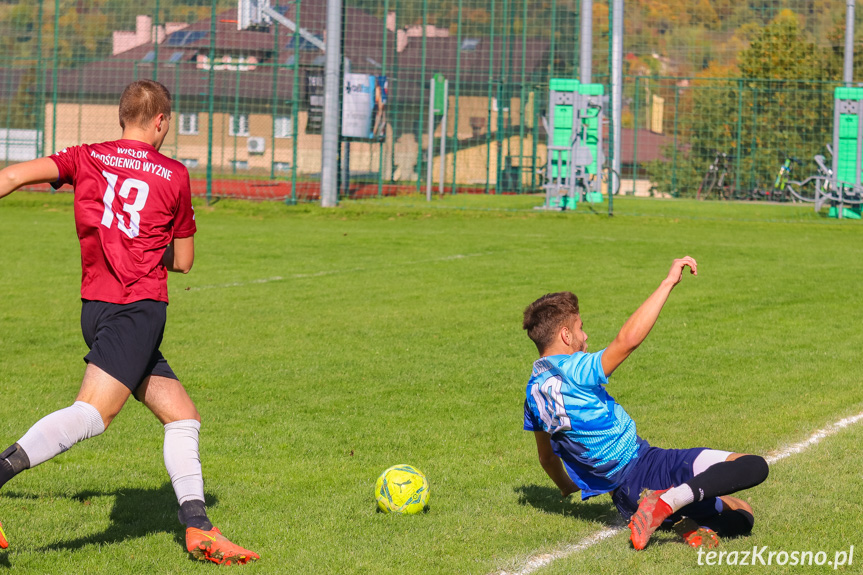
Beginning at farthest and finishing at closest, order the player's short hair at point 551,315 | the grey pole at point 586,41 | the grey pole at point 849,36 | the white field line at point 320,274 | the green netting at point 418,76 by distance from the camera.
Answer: the green netting at point 418,76, the grey pole at point 849,36, the grey pole at point 586,41, the white field line at point 320,274, the player's short hair at point 551,315

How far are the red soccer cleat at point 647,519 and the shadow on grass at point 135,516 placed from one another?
1837 millimetres

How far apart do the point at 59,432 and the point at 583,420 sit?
2.05 metres

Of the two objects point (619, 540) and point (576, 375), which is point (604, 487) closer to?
point (619, 540)

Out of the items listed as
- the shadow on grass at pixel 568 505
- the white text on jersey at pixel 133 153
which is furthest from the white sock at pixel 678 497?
the white text on jersey at pixel 133 153

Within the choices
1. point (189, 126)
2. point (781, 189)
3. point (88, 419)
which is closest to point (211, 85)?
point (189, 126)

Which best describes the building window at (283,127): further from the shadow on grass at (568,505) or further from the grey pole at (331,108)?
the shadow on grass at (568,505)

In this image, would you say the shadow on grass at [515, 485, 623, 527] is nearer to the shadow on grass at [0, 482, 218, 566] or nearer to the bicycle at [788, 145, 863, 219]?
the shadow on grass at [0, 482, 218, 566]

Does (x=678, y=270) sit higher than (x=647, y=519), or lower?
higher

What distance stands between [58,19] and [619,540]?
24741mm

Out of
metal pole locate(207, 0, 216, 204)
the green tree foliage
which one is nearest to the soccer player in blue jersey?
metal pole locate(207, 0, 216, 204)

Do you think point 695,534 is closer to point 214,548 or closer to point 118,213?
point 214,548

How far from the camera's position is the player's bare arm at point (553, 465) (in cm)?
432

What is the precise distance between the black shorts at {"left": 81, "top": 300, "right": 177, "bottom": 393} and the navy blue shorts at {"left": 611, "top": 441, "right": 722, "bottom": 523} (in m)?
2.03

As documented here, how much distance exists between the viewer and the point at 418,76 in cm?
3275
